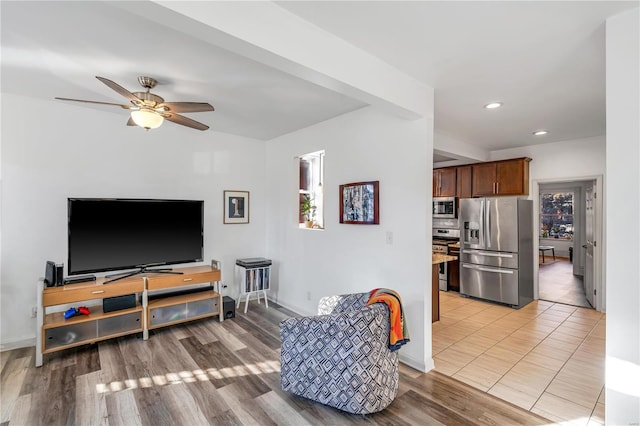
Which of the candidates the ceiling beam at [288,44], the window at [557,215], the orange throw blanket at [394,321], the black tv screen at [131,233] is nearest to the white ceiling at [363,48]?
the ceiling beam at [288,44]

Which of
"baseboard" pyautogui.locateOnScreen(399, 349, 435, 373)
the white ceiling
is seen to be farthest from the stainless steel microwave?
"baseboard" pyautogui.locateOnScreen(399, 349, 435, 373)

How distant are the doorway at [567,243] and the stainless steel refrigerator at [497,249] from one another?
0.80m

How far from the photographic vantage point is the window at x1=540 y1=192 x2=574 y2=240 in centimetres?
939

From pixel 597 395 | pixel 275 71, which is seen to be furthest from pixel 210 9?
pixel 597 395

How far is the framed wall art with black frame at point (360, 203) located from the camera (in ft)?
10.5

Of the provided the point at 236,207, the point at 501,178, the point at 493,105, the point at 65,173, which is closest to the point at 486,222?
the point at 501,178

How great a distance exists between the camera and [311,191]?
15.7 feet

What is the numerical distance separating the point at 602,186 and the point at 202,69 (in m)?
5.50

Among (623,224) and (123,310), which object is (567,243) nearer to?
(623,224)

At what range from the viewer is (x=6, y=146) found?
121 inches

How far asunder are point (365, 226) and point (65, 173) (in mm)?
3374

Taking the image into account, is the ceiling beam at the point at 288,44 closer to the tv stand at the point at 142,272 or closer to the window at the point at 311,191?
the window at the point at 311,191

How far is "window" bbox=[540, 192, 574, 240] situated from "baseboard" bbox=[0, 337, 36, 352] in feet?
39.4

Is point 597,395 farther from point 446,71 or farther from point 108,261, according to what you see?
point 108,261
